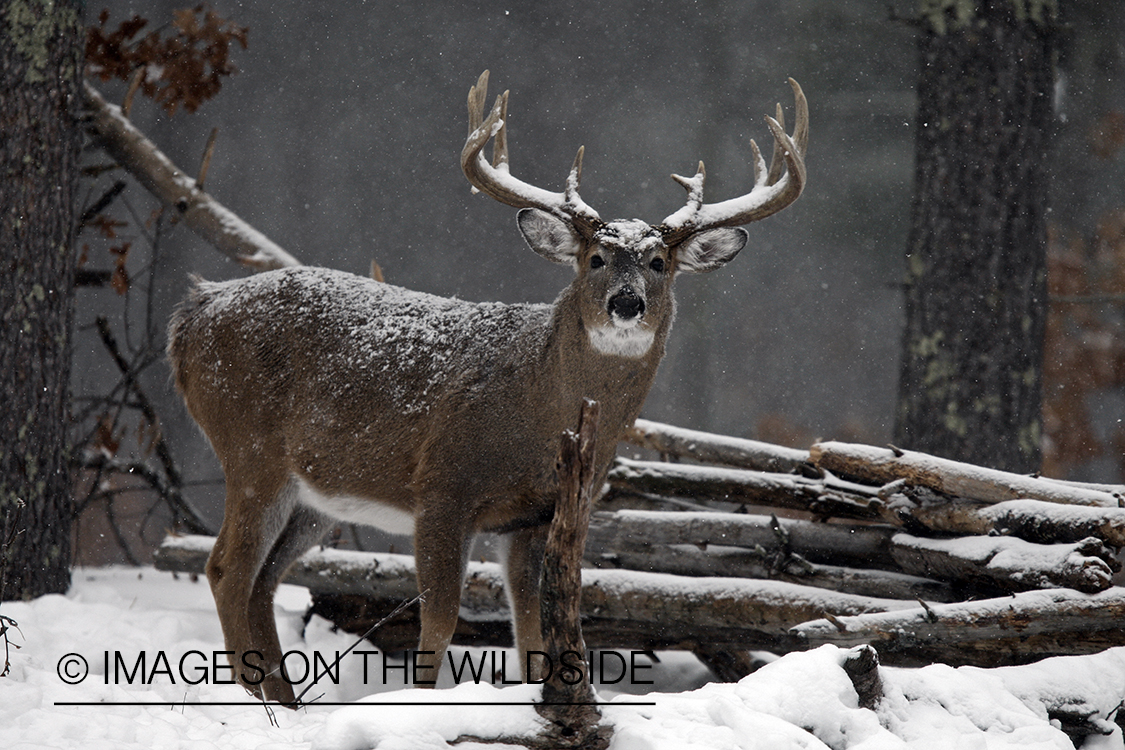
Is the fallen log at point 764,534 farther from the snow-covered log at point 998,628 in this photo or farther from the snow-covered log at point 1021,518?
the snow-covered log at point 998,628

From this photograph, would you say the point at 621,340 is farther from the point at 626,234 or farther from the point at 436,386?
the point at 436,386

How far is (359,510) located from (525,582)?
86cm

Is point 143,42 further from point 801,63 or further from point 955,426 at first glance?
point 801,63

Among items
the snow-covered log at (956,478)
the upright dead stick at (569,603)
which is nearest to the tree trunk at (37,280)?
the upright dead stick at (569,603)

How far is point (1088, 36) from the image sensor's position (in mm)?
13023

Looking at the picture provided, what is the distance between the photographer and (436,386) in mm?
4406

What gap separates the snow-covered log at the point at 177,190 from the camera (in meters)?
6.81

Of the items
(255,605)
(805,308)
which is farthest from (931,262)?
(805,308)

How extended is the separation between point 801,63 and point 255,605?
13.8 m

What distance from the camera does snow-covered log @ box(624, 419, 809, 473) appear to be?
5.52m

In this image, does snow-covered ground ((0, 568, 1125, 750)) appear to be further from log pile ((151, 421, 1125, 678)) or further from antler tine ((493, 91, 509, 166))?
antler tine ((493, 91, 509, 166))

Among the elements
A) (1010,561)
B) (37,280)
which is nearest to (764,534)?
(1010,561)

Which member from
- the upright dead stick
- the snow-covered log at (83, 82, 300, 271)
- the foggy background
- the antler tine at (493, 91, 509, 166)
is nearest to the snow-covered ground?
the upright dead stick

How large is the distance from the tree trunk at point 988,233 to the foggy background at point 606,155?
30.3ft
